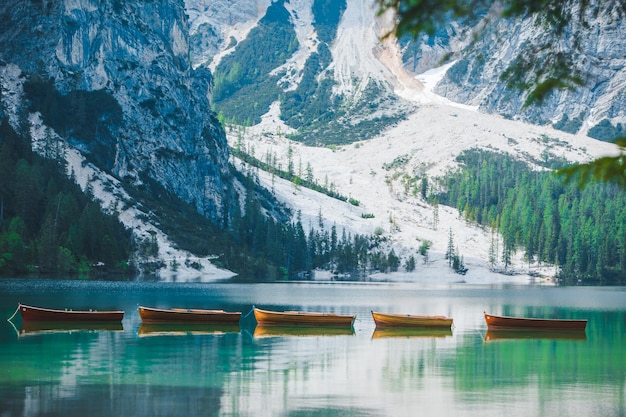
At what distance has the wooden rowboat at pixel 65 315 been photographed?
73812 mm

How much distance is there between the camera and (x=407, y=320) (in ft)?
270

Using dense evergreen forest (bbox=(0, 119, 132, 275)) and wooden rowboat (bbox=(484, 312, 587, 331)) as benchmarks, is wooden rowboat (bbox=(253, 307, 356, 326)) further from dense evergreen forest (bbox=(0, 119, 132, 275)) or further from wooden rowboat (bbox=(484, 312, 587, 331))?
dense evergreen forest (bbox=(0, 119, 132, 275))

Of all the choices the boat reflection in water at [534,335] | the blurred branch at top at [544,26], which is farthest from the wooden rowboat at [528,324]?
the blurred branch at top at [544,26]

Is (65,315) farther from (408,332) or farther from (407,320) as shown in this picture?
(407,320)

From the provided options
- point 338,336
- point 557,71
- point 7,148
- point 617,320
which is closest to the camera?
point 557,71

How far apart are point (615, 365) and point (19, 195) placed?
453 feet

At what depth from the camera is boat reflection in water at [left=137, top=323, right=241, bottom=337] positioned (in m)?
72.6

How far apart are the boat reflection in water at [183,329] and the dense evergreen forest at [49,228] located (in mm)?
76841

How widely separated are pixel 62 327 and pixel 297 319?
890 inches

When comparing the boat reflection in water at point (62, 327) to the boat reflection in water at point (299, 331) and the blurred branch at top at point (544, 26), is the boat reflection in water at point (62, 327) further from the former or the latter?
the blurred branch at top at point (544, 26)

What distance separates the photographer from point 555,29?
871 inches

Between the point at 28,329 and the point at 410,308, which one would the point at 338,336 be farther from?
the point at 410,308

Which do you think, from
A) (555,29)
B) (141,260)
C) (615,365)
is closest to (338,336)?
(615,365)

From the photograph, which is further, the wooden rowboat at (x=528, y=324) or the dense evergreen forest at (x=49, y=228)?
the dense evergreen forest at (x=49, y=228)
